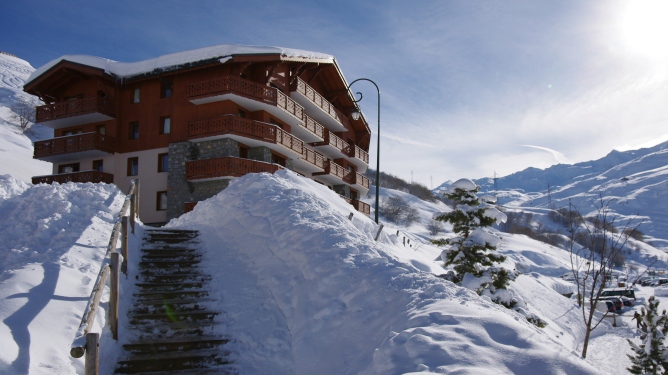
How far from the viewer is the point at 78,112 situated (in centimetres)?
2692

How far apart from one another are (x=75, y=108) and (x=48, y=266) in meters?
22.7

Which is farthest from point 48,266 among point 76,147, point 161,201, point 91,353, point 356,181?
point 356,181

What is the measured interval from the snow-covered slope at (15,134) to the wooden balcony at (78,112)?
267 inches

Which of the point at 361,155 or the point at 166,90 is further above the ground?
the point at 166,90

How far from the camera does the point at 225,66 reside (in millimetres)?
24000

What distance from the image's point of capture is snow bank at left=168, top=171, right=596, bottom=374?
193 inches

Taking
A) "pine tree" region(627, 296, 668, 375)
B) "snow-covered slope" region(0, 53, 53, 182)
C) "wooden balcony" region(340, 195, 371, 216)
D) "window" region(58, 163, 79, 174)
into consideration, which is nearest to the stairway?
"pine tree" region(627, 296, 668, 375)

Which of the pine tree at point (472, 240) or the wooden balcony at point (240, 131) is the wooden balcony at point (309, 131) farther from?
the pine tree at point (472, 240)

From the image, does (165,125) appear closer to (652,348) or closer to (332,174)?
(332,174)

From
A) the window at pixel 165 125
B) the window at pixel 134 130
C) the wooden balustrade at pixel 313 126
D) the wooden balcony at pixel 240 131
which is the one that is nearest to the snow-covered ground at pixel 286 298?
the wooden balcony at pixel 240 131

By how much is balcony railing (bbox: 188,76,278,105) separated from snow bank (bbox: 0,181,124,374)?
10672mm

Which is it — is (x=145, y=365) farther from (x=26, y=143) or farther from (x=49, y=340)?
(x=26, y=143)

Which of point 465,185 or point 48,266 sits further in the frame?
point 465,185

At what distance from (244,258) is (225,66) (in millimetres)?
16300
